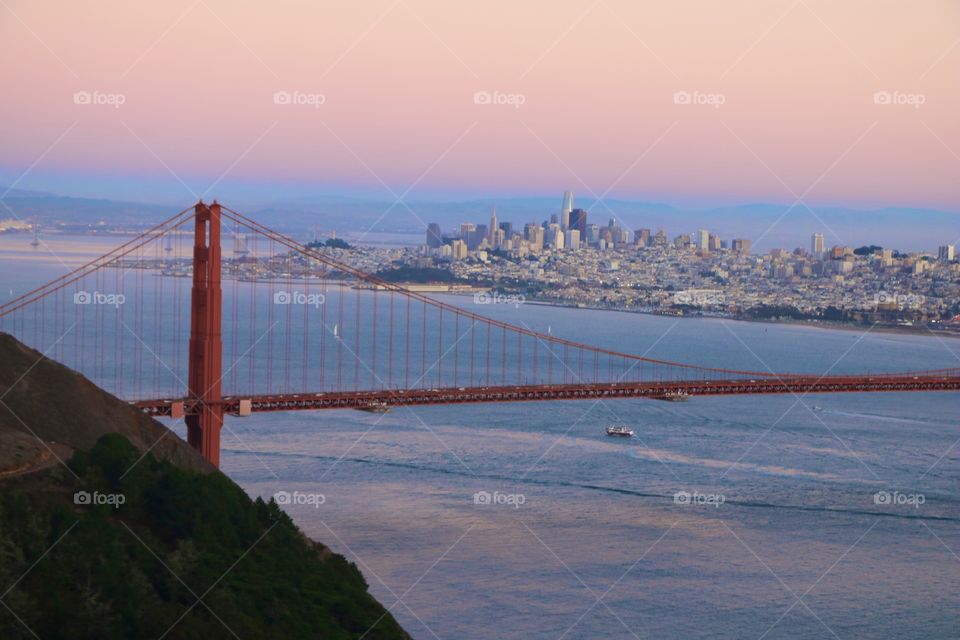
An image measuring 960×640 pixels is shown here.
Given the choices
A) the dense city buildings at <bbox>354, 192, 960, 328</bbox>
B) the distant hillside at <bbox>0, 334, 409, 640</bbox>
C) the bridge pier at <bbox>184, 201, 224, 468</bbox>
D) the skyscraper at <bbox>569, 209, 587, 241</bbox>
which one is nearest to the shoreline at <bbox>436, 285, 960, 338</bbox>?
the dense city buildings at <bbox>354, 192, 960, 328</bbox>

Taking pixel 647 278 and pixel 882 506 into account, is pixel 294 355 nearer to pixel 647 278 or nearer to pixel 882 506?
pixel 882 506

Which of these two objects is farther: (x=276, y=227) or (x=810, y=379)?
(x=276, y=227)

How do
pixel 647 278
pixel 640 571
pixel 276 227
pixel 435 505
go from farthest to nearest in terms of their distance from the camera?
1. pixel 647 278
2. pixel 276 227
3. pixel 435 505
4. pixel 640 571

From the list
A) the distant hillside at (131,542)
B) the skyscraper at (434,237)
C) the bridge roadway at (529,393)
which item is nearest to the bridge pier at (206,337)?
the bridge roadway at (529,393)

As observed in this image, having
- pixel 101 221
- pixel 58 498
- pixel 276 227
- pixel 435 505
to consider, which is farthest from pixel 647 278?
pixel 58 498

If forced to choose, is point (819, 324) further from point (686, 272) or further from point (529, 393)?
point (529, 393)

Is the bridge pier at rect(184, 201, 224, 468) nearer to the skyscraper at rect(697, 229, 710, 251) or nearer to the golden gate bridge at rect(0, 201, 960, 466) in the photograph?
the golden gate bridge at rect(0, 201, 960, 466)

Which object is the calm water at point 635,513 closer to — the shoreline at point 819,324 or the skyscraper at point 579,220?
the shoreline at point 819,324
